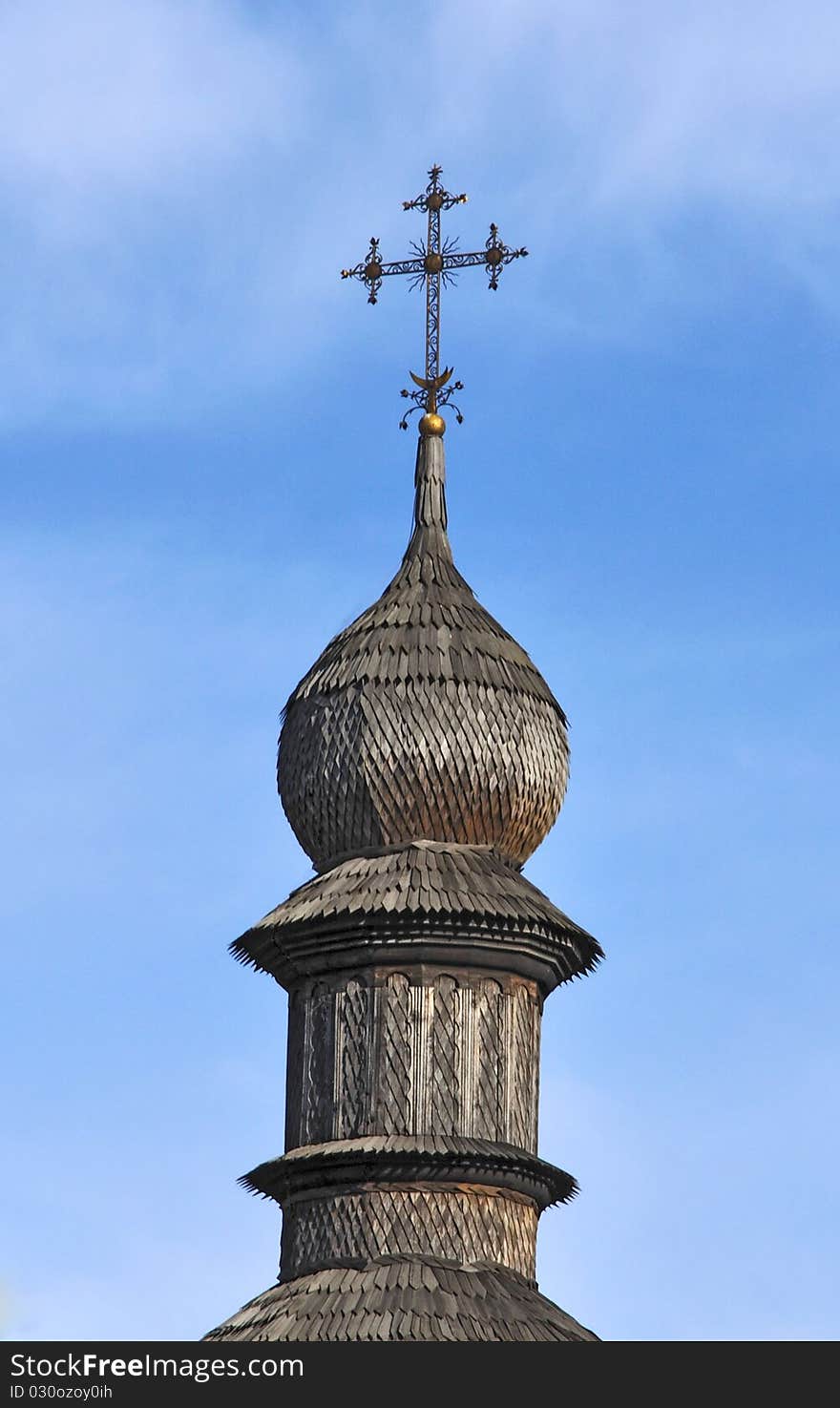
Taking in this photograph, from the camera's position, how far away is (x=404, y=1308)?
4916cm

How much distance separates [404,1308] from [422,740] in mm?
7713

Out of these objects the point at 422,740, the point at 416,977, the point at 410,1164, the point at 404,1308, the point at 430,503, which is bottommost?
the point at 404,1308

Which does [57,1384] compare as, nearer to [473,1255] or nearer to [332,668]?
[473,1255]

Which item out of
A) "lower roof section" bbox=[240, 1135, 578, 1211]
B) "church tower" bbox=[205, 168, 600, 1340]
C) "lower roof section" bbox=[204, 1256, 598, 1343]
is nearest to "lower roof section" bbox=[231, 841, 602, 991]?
"church tower" bbox=[205, 168, 600, 1340]

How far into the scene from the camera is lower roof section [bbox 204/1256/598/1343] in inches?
1925

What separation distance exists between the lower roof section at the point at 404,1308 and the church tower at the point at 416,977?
4 centimetres

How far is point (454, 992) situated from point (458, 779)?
2.88m

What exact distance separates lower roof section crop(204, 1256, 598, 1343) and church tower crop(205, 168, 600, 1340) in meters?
0.04

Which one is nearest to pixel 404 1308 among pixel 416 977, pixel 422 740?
pixel 416 977

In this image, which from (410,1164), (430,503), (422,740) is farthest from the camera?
(430,503)

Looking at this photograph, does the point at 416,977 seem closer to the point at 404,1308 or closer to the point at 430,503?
the point at 404,1308

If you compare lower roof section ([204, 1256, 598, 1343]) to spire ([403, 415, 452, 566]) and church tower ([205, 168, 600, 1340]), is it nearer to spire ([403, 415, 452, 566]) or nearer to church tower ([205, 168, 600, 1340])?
church tower ([205, 168, 600, 1340])

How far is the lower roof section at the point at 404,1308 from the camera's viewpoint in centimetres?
4891

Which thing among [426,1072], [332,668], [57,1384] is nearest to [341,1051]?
[426,1072]
